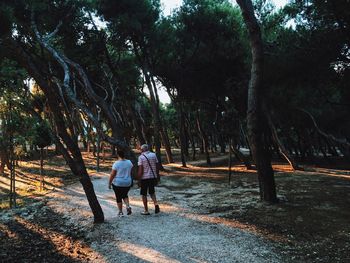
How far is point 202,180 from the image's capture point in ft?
58.6

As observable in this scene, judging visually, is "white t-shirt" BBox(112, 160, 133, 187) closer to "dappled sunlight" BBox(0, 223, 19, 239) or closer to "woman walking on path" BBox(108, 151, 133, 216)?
"woman walking on path" BBox(108, 151, 133, 216)

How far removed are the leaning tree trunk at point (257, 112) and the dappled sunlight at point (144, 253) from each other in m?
4.92

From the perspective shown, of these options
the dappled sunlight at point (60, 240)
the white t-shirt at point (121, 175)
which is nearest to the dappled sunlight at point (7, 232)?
the dappled sunlight at point (60, 240)

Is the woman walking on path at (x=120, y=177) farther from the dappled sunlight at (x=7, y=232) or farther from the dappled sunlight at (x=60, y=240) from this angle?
the dappled sunlight at (x=7, y=232)

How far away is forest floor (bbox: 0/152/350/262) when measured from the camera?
7.00 m

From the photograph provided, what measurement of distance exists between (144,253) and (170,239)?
916mm

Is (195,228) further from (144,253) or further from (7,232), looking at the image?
(7,232)

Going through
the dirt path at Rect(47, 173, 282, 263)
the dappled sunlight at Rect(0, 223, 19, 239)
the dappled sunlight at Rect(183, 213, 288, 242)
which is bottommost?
the dappled sunlight at Rect(0, 223, 19, 239)

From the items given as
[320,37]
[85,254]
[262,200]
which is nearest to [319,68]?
[320,37]

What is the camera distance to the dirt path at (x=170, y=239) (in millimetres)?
6846

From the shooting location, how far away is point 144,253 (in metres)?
7.15

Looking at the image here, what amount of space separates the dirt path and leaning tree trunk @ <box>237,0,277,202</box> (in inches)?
92.2

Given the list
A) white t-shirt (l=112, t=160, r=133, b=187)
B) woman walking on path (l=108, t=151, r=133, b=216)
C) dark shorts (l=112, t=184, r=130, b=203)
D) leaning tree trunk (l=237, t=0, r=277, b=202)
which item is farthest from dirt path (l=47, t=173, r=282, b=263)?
leaning tree trunk (l=237, t=0, r=277, b=202)

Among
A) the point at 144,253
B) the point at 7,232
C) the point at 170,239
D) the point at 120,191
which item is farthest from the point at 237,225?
the point at 7,232
